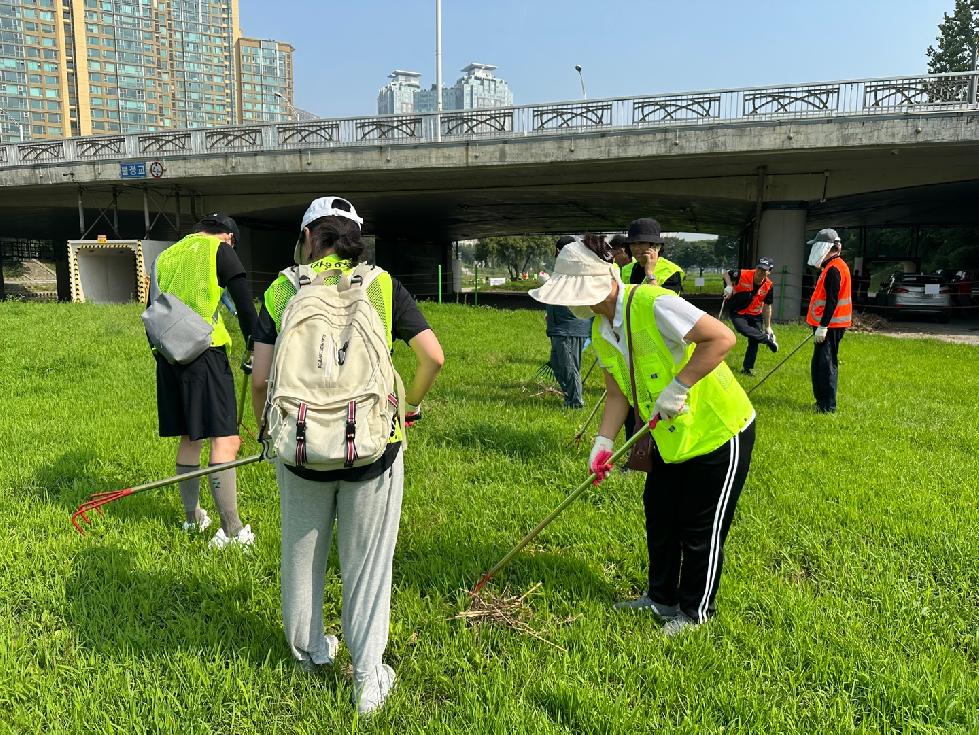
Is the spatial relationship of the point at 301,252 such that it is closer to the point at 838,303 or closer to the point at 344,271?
the point at 344,271

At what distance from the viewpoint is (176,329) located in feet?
11.1

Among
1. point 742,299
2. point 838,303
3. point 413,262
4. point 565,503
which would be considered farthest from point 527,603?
point 413,262

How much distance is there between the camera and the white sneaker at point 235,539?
11.7ft

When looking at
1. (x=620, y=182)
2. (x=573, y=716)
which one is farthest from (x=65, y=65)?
(x=573, y=716)

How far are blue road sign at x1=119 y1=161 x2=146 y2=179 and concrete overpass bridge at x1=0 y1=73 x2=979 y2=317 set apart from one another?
45 mm

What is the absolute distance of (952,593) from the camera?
10.2 ft

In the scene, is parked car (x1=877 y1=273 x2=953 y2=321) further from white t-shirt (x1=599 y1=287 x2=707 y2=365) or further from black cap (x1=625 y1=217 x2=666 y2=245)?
white t-shirt (x1=599 y1=287 x2=707 y2=365)

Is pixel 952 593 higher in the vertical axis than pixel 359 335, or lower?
lower

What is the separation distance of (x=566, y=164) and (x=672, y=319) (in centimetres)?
1614

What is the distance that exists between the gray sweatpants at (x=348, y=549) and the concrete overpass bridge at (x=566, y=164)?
53.0 ft

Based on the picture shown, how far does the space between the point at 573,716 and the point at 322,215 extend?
6.51 ft

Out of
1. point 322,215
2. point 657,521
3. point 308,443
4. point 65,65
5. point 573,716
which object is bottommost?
point 573,716

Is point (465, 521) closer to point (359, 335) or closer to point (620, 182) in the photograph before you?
point (359, 335)

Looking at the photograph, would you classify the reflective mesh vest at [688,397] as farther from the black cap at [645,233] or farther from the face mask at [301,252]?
the black cap at [645,233]
